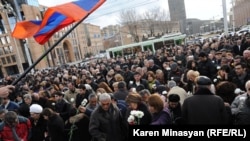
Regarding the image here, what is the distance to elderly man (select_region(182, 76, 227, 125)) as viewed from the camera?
3.66 metres

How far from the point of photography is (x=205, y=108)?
12.1 feet

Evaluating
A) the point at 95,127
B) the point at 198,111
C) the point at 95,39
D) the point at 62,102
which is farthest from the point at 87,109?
the point at 95,39

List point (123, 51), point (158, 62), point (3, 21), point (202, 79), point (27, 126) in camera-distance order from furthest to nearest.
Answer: point (3, 21) < point (123, 51) < point (158, 62) < point (27, 126) < point (202, 79)

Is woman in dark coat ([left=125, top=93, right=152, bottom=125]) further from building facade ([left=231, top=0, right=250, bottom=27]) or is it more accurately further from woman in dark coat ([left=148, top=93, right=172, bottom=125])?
building facade ([left=231, top=0, right=250, bottom=27])

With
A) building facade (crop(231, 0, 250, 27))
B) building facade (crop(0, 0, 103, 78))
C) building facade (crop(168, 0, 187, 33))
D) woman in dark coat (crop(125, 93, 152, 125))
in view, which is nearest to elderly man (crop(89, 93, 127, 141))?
woman in dark coat (crop(125, 93, 152, 125))

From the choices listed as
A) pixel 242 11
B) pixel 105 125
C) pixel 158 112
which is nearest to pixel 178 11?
pixel 242 11

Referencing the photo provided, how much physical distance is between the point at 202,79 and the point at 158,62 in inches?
327

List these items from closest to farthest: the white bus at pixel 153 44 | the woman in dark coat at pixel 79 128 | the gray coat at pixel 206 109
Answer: the gray coat at pixel 206 109 → the woman in dark coat at pixel 79 128 → the white bus at pixel 153 44

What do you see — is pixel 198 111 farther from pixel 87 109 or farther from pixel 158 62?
pixel 158 62

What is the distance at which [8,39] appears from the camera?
62375mm

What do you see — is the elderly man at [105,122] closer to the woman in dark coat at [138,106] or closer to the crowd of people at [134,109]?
the crowd of people at [134,109]

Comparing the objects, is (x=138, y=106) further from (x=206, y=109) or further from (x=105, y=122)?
(x=206, y=109)

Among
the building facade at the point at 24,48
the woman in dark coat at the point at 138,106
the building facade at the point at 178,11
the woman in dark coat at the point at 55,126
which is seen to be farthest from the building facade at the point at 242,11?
the woman in dark coat at the point at 55,126

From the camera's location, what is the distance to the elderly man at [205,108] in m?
3.66
